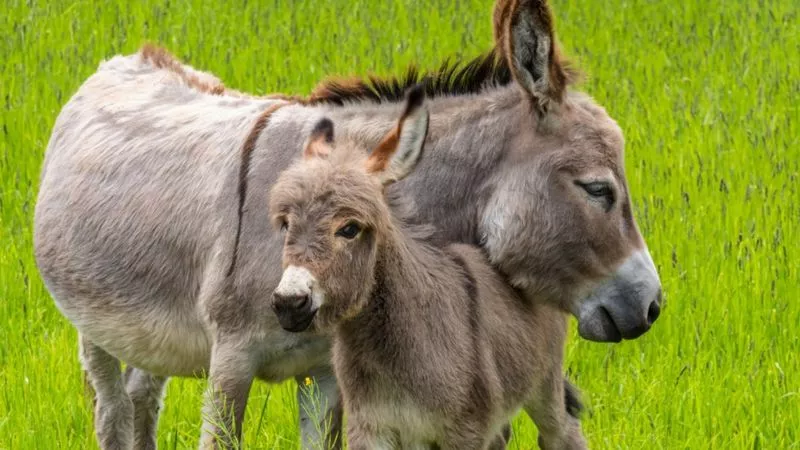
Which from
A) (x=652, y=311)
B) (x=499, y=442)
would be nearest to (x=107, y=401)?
(x=499, y=442)

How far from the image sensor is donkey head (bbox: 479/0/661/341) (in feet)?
16.0

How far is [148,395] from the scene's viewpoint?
674 cm

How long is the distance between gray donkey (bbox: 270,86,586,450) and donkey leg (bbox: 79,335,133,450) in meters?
2.07

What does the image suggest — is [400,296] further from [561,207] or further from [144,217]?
[144,217]

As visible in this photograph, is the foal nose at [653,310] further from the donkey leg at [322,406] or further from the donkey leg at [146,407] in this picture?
the donkey leg at [146,407]

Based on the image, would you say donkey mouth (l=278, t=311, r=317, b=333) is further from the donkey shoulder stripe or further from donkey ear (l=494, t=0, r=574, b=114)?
donkey ear (l=494, t=0, r=574, b=114)

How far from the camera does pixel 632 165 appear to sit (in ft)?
29.9

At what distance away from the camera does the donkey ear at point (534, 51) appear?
4.99 meters

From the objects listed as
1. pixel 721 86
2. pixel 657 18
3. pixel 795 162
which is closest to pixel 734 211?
pixel 795 162

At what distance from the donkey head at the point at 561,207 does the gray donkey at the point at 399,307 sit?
0.49 feet

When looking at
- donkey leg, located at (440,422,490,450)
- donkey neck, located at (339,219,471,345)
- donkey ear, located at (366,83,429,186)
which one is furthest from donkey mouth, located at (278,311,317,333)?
donkey leg, located at (440,422,490,450)

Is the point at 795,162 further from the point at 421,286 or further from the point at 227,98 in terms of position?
the point at 421,286

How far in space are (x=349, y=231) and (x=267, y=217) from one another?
80 centimetres

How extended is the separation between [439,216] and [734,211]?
137 inches
